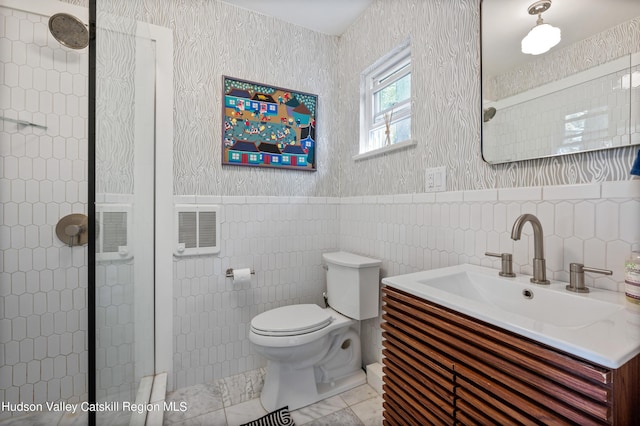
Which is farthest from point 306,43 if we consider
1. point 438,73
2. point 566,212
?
point 566,212

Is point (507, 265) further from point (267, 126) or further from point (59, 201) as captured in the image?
point (59, 201)

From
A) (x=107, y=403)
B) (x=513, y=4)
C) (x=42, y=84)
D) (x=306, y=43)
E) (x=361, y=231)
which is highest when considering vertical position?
(x=306, y=43)

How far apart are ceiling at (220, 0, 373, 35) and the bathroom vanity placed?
1.83 metres

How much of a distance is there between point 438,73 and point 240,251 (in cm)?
154

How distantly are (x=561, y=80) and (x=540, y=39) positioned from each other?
0.18 metres

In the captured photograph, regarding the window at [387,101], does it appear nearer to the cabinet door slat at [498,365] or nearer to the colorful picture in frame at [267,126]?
the colorful picture in frame at [267,126]

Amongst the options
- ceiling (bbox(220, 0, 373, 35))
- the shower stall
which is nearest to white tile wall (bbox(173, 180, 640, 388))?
the shower stall

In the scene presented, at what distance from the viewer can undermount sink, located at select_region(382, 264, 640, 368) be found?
0.49 m

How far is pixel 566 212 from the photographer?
89 centimetres

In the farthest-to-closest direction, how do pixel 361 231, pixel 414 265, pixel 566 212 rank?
pixel 361 231
pixel 414 265
pixel 566 212

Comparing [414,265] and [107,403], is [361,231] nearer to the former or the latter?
[414,265]

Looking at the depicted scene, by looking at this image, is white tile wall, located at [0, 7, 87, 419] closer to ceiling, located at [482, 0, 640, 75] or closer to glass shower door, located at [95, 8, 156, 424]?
glass shower door, located at [95, 8, 156, 424]

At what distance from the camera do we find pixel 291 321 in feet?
4.77

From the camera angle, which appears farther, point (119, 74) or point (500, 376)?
point (119, 74)
